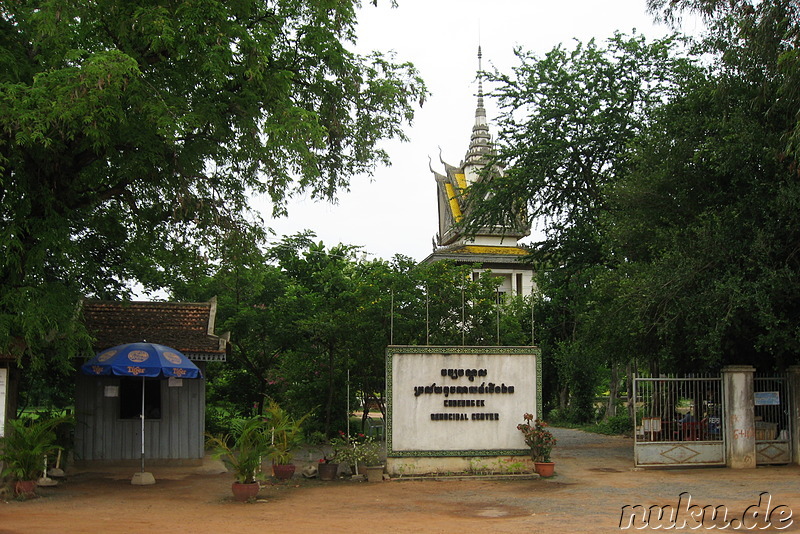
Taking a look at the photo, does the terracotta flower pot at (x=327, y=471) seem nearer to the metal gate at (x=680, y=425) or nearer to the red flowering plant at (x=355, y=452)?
the red flowering plant at (x=355, y=452)

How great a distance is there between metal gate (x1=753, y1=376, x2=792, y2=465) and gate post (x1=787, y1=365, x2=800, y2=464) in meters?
0.08

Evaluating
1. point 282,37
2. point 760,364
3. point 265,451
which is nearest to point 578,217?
point 760,364

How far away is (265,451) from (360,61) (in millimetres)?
8255

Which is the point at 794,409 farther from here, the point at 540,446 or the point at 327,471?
the point at 327,471

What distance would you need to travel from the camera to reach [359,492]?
14031mm

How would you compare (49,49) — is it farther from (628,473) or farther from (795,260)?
(795,260)

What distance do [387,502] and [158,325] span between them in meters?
7.92

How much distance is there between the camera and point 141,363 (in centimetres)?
1469

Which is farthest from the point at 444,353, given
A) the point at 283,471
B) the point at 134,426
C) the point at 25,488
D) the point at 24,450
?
the point at 25,488

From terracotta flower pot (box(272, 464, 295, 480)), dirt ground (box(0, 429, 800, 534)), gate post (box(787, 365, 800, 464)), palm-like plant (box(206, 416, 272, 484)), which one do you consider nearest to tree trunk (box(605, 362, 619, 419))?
gate post (box(787, 365, 800, 464))

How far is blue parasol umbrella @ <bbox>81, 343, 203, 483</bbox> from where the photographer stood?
47.9 feet

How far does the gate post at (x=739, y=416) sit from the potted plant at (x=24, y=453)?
13.2m

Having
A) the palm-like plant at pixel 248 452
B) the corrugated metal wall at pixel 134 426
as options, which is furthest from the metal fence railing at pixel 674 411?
the corrugated metal wall at pixel 134 426

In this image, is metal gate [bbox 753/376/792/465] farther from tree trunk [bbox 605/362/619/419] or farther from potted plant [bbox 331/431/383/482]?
tree trunk [bbox 605/362/619/419]
